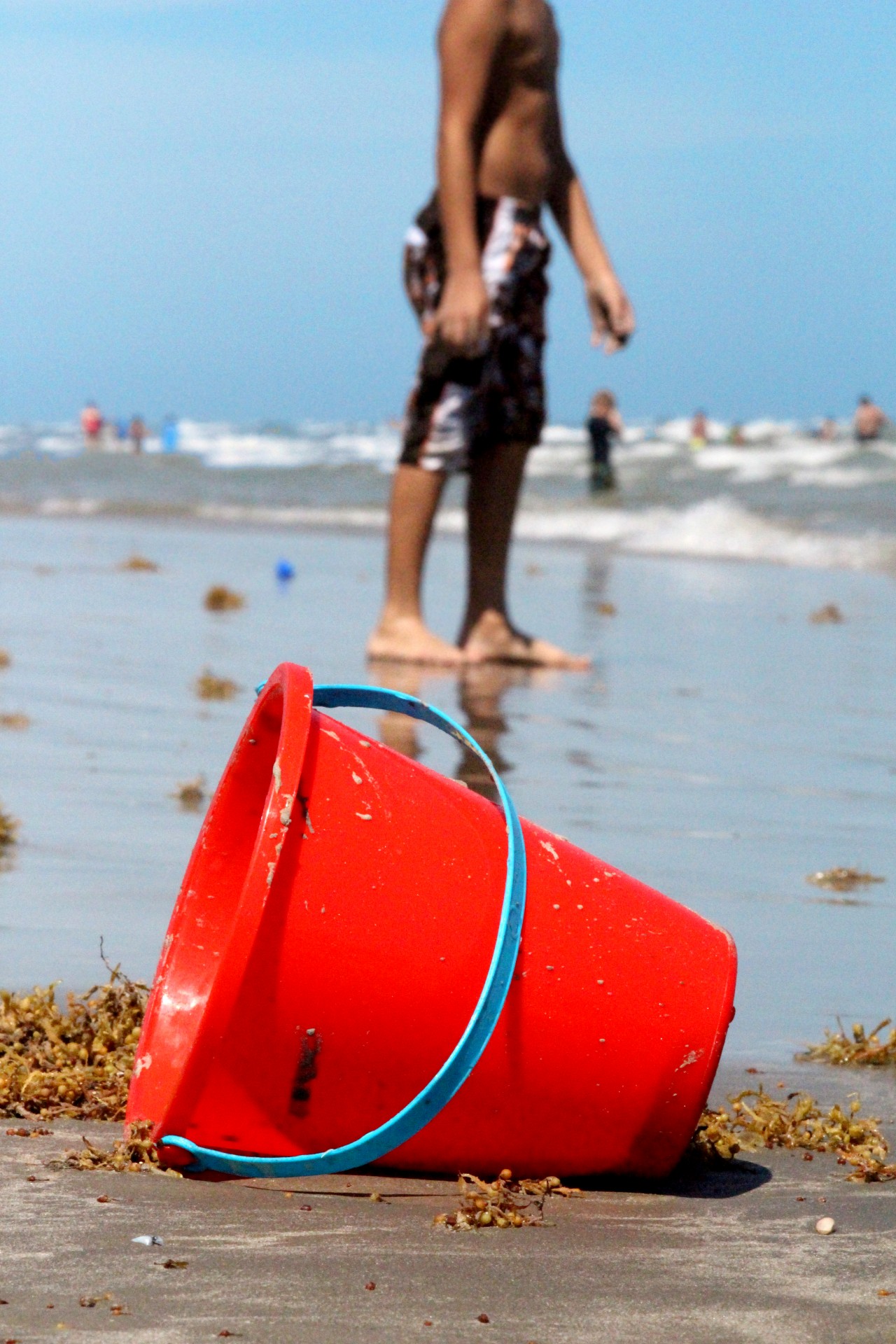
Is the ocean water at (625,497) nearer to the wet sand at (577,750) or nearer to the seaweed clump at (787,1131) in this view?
the wet sand at (577,750)

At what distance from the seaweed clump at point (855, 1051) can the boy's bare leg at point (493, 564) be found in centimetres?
356

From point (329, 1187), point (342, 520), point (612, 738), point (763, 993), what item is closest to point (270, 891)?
point (329, 1187)

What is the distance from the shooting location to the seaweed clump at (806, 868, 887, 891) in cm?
320

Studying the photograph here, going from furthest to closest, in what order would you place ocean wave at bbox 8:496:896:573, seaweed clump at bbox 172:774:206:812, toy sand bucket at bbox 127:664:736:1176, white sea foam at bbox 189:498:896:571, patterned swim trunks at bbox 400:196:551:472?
ocean wave at bbox 8:496:896:573 → white sea foam at bbox 189:498:896:571 → patterned swim trunks at bbox 400:196:551:472 → seaweed clump at bbox 172:774:206:812 → toy sand bucket at bbox 127:664:736:1176

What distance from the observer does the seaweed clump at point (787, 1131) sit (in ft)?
6.79

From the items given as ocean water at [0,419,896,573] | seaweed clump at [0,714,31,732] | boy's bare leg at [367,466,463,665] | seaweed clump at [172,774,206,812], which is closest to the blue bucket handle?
seaweed clump at [172,774,206,812]

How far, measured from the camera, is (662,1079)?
201 cm

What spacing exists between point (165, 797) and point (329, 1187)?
1.87m

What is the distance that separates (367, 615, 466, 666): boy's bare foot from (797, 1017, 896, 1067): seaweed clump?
354 cm

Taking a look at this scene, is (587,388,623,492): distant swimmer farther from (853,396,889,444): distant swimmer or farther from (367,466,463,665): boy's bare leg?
(367,466,463,665): boy's bare leg

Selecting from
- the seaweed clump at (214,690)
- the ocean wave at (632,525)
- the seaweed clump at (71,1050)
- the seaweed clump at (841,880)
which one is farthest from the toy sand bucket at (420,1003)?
the ocean wave at (632,525)

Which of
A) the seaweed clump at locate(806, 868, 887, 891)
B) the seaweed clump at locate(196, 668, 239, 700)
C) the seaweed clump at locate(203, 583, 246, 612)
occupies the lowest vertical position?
the seaweed clump at locate(806, 868, 887, 891)

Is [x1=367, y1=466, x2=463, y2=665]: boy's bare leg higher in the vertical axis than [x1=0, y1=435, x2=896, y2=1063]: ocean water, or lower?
higher

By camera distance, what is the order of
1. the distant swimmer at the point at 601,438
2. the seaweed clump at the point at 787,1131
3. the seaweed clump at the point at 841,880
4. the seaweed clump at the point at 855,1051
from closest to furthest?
the seaweed clump at the point at 787,1131
the seaweed clump at the point at 855,1051
the seaweed clump at the point at 841,880
the distant swimmer at the point at 601,438
